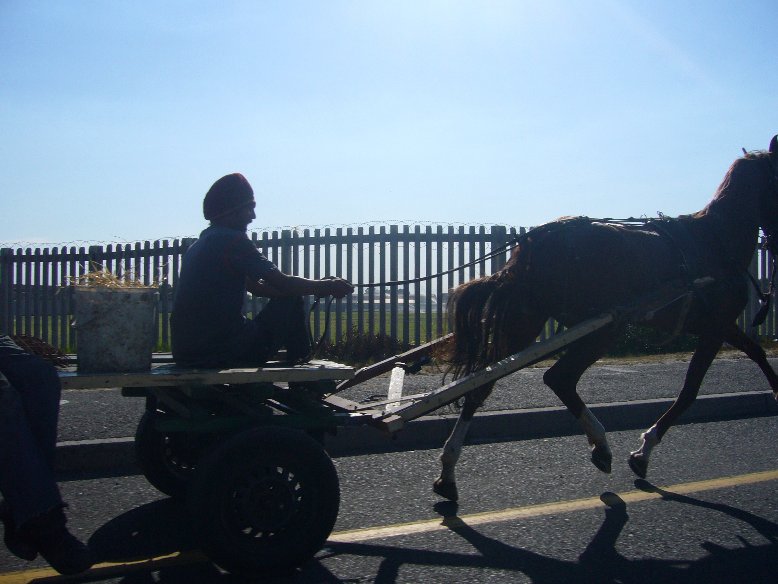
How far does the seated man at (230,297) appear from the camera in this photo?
158 inches

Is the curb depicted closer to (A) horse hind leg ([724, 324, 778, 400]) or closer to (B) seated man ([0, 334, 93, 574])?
(A) horse hind leg ([724, 324, 778, 400])

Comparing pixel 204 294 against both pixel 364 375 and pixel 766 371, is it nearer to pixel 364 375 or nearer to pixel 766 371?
pixel 364 375

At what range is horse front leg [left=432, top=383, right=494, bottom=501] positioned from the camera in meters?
4.78

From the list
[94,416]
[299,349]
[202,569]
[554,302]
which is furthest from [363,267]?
[202,569]

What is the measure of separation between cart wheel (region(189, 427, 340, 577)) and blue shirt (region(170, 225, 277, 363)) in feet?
2.48

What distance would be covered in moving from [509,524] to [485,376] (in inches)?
33.0

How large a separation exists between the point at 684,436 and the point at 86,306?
16.8 feet

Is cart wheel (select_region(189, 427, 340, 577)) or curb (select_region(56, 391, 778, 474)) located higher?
cart wheel (select_region(189, 427, 340, 577))

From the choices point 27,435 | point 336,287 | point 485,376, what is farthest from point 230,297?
point 485,376

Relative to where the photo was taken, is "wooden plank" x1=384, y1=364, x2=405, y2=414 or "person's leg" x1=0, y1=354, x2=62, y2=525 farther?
"wooden plank" x1=384, y1=364, x2=405, y2=414

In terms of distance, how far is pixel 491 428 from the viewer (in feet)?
21.7

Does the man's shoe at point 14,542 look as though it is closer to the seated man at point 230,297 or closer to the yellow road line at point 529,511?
the seated man at point 230,297

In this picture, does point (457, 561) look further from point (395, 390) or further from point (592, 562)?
point (395, 390)

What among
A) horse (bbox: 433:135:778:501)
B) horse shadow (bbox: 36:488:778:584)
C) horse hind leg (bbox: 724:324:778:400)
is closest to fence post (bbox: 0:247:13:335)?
horse shadow (bbox: 36:488:778:584)
